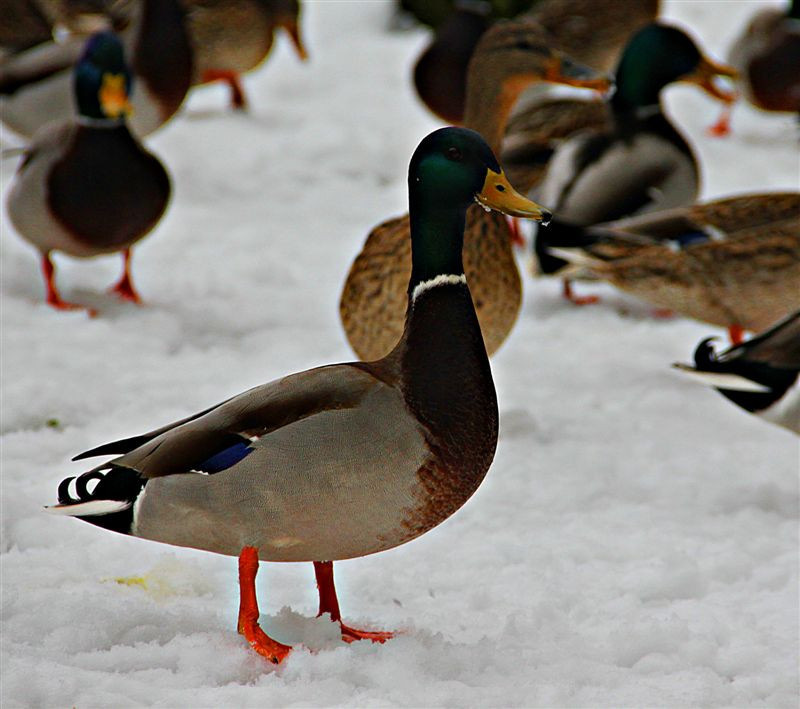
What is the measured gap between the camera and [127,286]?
5.28m

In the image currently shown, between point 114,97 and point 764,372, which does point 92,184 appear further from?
point 764,372

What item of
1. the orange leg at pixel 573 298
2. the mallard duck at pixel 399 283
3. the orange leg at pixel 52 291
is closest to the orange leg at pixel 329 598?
the mallard duck at pixel 399 283

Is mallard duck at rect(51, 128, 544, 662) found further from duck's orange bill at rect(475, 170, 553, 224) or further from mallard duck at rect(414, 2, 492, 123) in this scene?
mallard duck at rect(414, 2, 492, 123)

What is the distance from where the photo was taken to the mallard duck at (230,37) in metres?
7.87

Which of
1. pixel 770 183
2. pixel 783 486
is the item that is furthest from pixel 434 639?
pixel 770 183

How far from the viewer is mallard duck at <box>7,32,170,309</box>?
16.4 feet

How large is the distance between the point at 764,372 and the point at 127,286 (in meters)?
2.64

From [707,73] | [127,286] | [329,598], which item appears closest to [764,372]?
[329,598]

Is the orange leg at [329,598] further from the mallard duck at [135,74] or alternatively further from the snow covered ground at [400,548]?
the mallard duck at [135,74]

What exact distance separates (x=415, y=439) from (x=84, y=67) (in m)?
3.35

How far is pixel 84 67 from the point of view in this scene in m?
5.33

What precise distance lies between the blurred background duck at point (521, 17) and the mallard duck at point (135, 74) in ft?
4.47

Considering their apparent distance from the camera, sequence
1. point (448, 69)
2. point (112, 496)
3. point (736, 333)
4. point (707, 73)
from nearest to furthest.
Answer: point (112, 496) < point (736, 333) < point (707, 73) < point (448, 69)

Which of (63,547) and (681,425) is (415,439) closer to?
(63,547)
